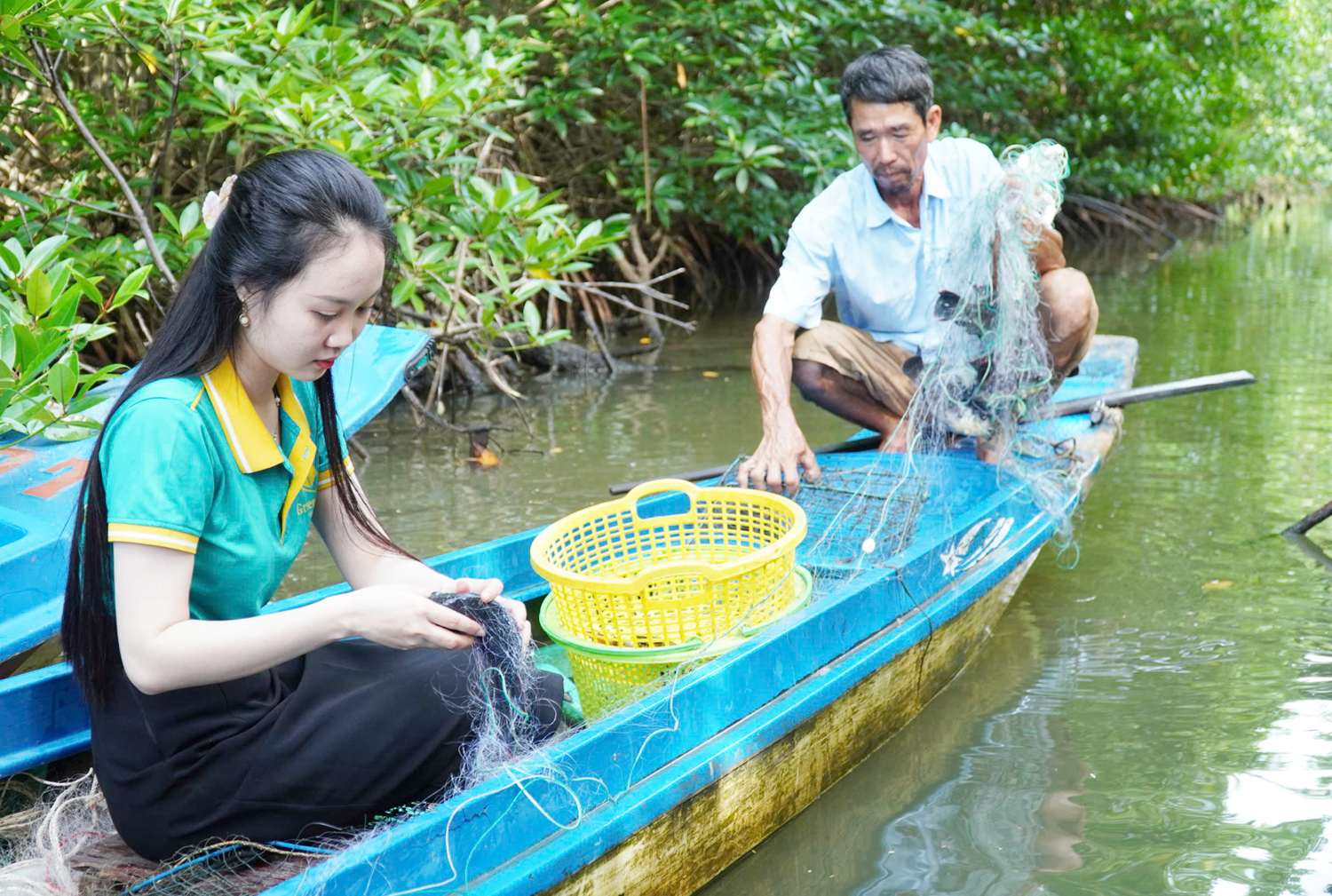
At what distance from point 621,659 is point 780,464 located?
965 millimetres

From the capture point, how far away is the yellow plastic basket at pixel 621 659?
229cm

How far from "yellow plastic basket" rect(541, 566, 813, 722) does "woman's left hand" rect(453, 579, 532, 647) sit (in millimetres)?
336

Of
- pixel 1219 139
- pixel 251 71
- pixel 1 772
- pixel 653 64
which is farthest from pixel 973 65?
pixel 1 772

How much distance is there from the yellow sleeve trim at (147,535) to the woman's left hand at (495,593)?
1.47ft

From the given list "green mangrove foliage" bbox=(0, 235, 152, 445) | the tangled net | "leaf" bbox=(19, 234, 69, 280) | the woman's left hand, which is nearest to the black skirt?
the woman's left hand

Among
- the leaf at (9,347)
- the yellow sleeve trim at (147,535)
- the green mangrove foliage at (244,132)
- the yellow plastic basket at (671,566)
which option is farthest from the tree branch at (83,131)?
the yellow sleeve trim at (147,535)

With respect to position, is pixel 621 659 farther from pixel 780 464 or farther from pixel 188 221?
pixel 188 221

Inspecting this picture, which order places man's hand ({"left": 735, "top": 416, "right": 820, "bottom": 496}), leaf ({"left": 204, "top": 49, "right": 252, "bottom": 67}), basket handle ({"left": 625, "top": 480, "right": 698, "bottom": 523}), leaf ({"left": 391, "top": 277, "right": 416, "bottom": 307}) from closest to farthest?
basket handle ({"left": 625, "top": 480, "right": 698, "bottom": 523}) < man's hand ({"left": 735, "top": 416, "right": 820, "bottom": 496}) < leaf ({"left": 204, "top": 49, "right": 252, "bottom": 67}) < leaf ({"left": 391, "top": 277, "right": 416, "bottom": 307})

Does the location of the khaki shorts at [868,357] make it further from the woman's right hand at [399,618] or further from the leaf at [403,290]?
the woman's right hand at [399,618]

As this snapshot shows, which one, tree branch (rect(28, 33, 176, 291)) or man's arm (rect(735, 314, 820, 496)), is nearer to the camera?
man's arm (rect(735, 314, 820, 496))

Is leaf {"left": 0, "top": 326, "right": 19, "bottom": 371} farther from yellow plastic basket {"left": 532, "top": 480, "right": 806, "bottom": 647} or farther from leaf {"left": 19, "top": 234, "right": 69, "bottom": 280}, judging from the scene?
yellow plastic basket {"left": 532, "top": 480, "right": 806, "bottom": 647}

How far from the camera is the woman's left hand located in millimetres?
1847

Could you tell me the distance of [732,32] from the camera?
6.85 meters

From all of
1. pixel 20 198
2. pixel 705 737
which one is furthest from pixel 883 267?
pixel 20 198
